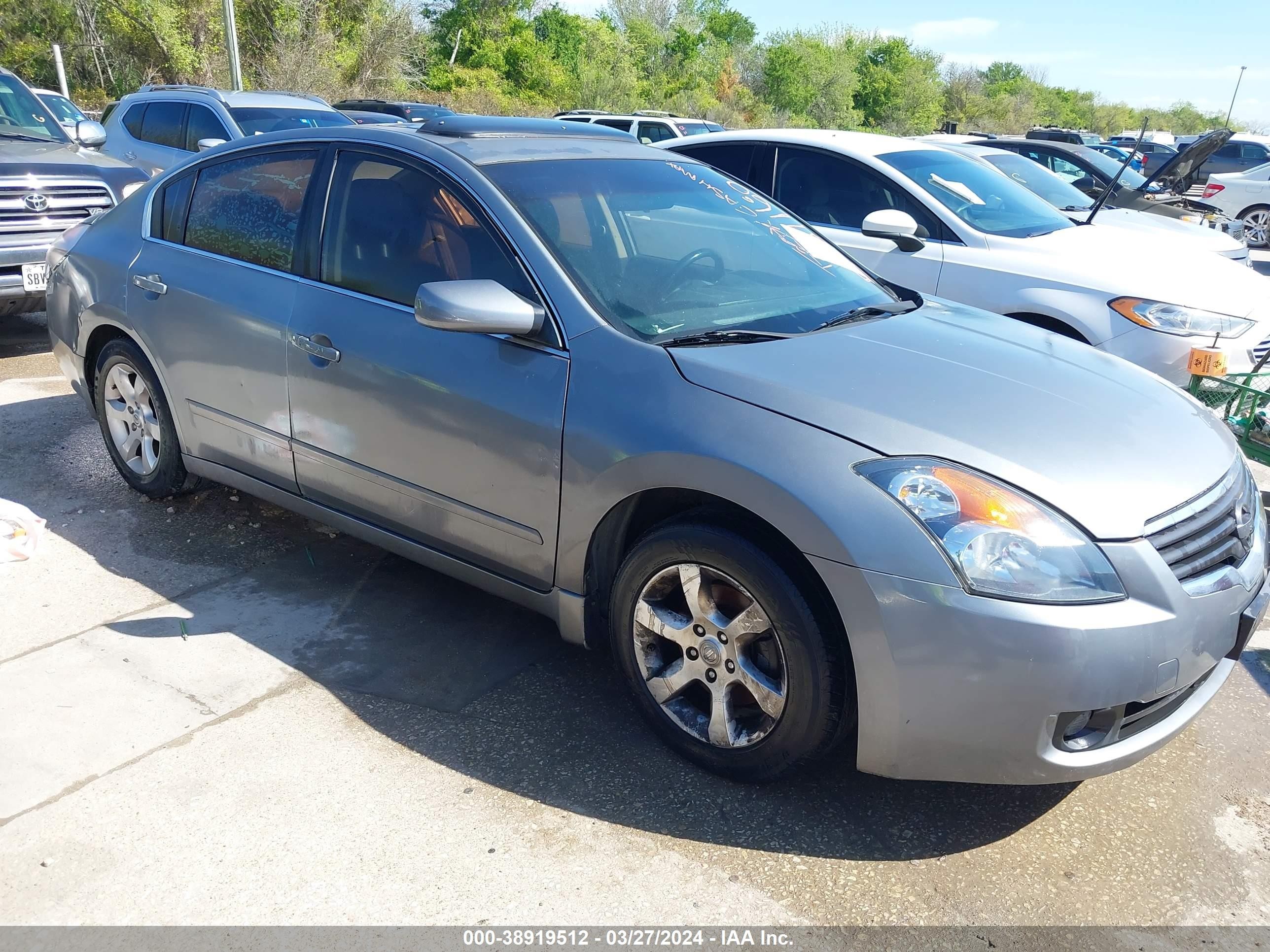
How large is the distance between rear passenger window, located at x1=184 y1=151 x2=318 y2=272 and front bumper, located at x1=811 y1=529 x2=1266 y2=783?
2.48m

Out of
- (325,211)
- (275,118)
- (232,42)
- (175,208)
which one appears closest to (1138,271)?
(325,211)

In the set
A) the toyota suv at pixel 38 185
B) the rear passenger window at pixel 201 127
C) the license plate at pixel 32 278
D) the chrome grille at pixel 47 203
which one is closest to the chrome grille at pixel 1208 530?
the toyota suv at pixel 38 185

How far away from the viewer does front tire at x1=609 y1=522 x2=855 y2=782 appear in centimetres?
258

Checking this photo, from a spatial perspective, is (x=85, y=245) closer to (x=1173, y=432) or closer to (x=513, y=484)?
(x=513, y=484)

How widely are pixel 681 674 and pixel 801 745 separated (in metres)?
0.40

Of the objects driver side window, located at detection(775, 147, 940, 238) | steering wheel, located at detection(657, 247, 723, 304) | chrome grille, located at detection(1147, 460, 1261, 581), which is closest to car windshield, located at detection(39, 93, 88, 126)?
driver side window, located at detection(775, 147, 940, 238)

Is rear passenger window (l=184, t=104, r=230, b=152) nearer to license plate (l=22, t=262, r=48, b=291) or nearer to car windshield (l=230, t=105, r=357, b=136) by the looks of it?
car windshield (l=230, t=105, r=357, b=136)

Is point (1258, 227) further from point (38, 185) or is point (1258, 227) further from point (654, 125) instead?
point (38, 185)

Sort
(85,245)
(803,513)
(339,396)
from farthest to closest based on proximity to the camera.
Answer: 1. (85,245)
2. (339,396)
3. (803,513)

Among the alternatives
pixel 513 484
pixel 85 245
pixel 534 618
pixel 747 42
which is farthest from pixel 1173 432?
pixel 747 42

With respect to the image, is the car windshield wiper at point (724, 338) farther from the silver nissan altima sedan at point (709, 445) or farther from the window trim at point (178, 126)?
the window trim at point (178, 126)

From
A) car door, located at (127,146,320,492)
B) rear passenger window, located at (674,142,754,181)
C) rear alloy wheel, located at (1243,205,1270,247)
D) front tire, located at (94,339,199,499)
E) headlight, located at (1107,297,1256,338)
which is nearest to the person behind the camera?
car door, located at (127,146,320,492)

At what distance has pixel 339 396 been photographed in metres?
3.53

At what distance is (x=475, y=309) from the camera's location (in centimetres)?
294
